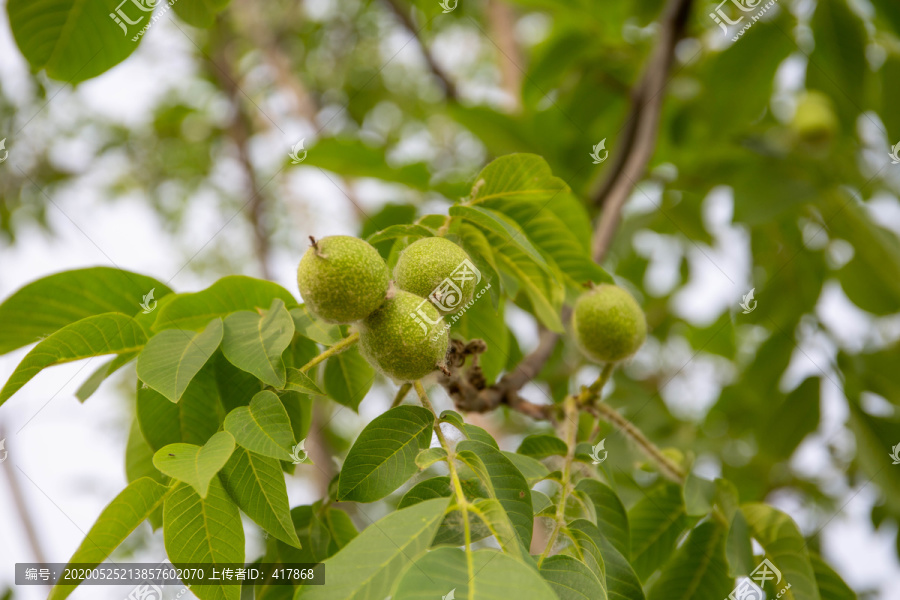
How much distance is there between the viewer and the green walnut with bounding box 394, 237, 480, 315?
1.08m

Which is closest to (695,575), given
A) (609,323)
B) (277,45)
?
(609,323)

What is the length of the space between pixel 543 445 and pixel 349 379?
0.40 m

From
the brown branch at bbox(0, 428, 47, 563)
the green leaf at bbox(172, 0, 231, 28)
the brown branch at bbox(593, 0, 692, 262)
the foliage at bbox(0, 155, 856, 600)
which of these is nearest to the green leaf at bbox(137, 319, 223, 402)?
the foliage at bbox(0, 155, 856, 600)

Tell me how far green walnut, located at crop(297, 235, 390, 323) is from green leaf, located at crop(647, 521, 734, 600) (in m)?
0.76

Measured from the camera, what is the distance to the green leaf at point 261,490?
89cm

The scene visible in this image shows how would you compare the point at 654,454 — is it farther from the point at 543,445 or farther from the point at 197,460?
the point at 197,460

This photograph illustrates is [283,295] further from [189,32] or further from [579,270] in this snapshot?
[189,32]

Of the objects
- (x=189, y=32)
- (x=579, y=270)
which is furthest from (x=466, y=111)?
(x=189, y=32)

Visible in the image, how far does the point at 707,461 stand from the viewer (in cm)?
250

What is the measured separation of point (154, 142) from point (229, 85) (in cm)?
106

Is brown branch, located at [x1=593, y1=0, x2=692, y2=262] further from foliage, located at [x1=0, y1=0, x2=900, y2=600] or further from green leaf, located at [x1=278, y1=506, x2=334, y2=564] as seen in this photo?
green leaf, located at [x1=278, y1=506, x2=334, y2=564]

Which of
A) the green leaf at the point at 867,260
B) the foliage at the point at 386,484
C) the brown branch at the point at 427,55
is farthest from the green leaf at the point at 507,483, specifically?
the brown branch at the point at 427,55

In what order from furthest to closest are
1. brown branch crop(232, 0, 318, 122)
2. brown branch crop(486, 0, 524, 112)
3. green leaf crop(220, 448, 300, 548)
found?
brown branch crop(232, 0, 318, 122) < brown branch crop(486, 0, 524, 112) < green leaf crop(220, 448, 300, 548)

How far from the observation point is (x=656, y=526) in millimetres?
1355
